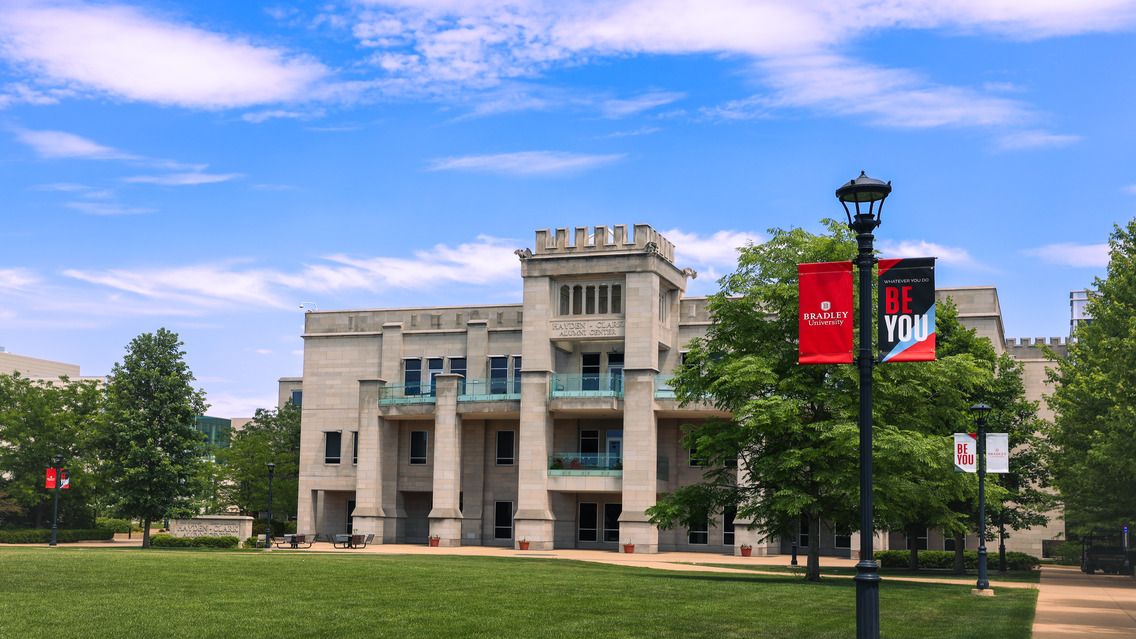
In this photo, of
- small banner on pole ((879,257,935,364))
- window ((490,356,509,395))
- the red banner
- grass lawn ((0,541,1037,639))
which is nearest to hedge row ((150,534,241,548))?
window ((490,356,509,395))

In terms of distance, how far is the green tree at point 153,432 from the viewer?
55438mm

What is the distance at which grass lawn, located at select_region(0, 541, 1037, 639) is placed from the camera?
1819 cm

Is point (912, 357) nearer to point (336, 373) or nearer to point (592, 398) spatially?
point (592, 398)

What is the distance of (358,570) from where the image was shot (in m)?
31.0

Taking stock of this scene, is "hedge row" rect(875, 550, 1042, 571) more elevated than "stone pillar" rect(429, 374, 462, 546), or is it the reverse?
"stone pillar" rect(429, 374, 462, 546)

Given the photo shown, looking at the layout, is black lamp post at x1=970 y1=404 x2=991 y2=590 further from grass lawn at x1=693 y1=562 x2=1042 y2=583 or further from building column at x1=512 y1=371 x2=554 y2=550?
building column at x1=512 y1=371 x2=554 y2=550

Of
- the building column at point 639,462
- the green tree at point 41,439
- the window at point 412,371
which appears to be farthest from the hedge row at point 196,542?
the building column at point 639,462

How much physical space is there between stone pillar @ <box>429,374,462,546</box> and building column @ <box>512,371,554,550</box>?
11.9 feet

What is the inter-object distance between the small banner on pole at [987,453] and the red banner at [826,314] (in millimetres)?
17637

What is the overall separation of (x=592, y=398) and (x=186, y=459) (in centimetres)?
2086

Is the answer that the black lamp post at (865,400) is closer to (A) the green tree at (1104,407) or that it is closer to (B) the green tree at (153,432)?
(A) the green tree at (1104,407)

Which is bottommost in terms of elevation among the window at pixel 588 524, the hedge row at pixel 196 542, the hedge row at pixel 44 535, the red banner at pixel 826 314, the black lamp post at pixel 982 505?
the hedge row at pixel 44 535

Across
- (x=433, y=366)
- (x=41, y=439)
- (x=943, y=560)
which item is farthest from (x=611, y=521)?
(x=41, y=439)

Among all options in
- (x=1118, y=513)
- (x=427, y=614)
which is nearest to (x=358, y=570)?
(x=427, y=614)
